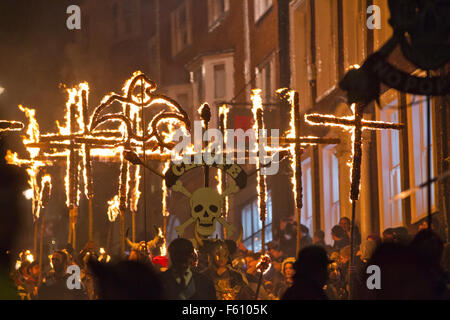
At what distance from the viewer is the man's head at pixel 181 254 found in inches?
383

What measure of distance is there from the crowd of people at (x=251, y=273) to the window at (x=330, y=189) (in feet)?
20.0

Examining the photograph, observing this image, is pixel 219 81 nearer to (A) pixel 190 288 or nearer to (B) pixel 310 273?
(A) pixel 190 288

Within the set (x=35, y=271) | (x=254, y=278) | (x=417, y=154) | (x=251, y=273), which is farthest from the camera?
(x=417, y=154)

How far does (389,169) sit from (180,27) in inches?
784

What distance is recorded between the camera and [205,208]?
1264 centimetres

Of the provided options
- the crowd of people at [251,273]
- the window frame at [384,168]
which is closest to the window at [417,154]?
the window frame at [384,168]

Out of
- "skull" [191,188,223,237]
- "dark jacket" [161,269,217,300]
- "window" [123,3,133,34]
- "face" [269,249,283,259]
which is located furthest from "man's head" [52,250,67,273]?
"window" [123,3,133,34]

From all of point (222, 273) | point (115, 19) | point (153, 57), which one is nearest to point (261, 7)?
point (153, 57)

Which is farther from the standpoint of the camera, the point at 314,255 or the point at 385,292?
the point at 314,255

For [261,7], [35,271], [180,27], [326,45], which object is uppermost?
[180,27]

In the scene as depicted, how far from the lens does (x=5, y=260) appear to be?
43.9 ft
